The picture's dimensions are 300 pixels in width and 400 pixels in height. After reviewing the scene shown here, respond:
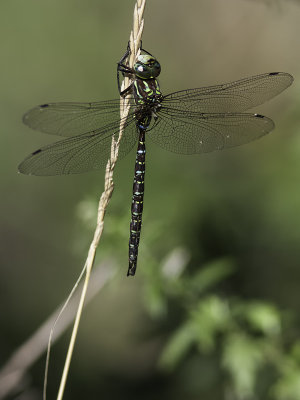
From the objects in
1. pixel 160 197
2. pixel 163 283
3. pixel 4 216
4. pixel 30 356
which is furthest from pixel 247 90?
pixel 4 216

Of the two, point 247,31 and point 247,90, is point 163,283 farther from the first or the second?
point 247,31

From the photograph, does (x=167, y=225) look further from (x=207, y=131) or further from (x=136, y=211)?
(x=207, y=131)

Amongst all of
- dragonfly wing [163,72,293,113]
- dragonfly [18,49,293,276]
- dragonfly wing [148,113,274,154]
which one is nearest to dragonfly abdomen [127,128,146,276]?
dragonfly [18,49,293,276]

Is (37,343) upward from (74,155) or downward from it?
downward

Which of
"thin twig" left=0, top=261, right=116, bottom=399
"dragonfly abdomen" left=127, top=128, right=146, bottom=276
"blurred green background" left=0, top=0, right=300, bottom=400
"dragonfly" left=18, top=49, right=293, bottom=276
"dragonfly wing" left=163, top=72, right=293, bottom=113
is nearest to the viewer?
"dragonfly" left=18, top=49, right=293, bottom=276

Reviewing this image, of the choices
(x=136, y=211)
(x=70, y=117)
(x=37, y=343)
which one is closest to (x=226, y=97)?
(x=136, y=211)

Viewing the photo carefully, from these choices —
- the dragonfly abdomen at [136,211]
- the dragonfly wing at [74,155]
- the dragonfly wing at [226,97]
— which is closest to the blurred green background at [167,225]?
the dragonfly abdomen at [136,211]

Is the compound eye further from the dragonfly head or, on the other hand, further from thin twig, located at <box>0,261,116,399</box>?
thin twig, located at <box>0,261,116,399</box>
